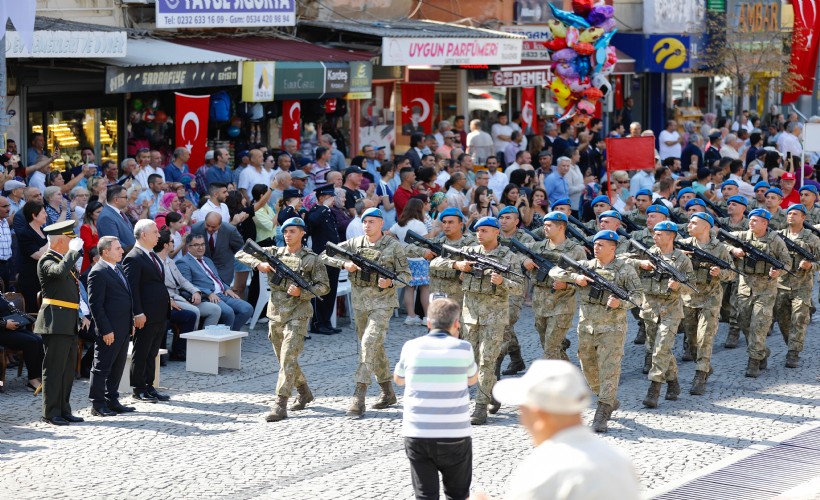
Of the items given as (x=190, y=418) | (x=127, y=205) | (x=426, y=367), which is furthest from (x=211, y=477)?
(x=127, y=205)

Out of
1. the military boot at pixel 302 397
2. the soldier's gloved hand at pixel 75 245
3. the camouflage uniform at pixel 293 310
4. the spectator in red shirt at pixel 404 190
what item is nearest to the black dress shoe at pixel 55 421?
the soldier's gloved hand at pixel 75 245

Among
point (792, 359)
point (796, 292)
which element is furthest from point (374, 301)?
point (796, 292)

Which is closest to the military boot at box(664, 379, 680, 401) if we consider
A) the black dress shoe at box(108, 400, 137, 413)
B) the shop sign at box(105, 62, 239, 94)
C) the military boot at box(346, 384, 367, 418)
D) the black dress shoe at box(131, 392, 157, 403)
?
the military boot at box(346, 384, 367, 418)

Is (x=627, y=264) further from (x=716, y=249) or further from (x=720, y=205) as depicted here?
(x=720, y=205)

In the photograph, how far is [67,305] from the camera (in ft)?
38.4

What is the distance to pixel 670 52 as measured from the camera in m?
33.9

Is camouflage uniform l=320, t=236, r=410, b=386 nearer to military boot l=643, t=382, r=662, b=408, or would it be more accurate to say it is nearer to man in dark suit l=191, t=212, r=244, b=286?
military boot l=643, t=382, r=662, b=408

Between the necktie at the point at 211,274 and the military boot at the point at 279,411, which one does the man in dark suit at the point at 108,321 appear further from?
the necktie at the point at 211,274

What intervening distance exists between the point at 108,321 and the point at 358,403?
2257 mm

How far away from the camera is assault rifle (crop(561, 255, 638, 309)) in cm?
1156

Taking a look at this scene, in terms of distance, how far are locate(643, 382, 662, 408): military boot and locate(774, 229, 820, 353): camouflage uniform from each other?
9.09 feet

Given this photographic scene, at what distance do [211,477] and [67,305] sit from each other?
2509mm

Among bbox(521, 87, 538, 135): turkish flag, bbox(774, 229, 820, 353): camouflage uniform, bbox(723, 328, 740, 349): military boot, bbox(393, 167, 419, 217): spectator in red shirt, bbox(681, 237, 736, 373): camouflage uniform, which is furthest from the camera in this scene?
bbox(521, 87, 538, 135): turkish flag

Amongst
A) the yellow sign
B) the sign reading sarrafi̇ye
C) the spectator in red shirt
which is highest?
the yellow sign
